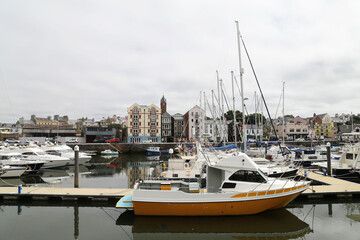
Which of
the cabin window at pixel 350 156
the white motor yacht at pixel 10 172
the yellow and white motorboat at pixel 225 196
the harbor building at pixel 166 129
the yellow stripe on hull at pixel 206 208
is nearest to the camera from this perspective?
the yellow and white motorboat at pixel 225 196

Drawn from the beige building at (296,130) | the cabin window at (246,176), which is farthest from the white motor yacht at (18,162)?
the beige building at (296,130)

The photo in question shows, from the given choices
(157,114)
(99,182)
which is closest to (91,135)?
(157,114)

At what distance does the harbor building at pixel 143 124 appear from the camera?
7300cm

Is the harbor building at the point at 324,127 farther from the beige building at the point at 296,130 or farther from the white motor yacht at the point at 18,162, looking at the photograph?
the white motor yacht at the point at 18,162

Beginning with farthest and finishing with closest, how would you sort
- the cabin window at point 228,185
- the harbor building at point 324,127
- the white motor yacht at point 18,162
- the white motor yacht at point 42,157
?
the harbor building at point 324,127, the white motor yacht at point 42,157, the white motor yacht at point 18,162, the cabin window at point 228,185

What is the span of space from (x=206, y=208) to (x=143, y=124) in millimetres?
62293

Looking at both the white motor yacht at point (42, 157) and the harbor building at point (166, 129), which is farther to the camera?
the harbor building at point (166, 129)

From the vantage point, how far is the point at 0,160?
28.2 meters

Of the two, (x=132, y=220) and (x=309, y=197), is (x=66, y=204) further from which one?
(x=309, y=197)

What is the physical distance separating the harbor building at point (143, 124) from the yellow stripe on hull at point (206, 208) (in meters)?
60.0

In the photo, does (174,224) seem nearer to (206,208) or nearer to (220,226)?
(206,208)

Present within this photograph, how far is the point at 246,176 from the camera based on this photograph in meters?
13.0

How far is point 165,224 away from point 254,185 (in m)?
5.00

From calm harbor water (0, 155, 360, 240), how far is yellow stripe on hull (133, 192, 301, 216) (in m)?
0.33
